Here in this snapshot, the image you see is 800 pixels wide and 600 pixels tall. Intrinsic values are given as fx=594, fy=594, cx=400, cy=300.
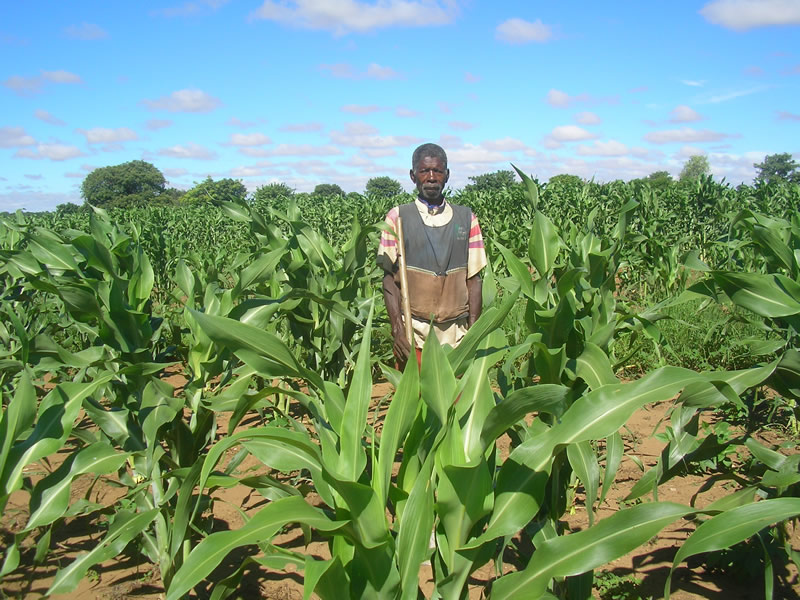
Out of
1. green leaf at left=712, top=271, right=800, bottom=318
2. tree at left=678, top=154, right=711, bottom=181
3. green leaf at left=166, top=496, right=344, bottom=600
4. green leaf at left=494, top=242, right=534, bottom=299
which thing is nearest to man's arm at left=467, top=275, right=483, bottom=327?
green leaf at left=494, top=242, right=534, bottom=299

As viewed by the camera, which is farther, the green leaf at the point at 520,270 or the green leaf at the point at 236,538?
the green leaf at the point at 520,270

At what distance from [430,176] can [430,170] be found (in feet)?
0.11

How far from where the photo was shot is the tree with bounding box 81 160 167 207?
226 ft

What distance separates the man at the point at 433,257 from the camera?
3.24 meters

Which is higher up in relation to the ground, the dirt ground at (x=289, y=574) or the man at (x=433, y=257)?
the man at (x=433, y=257)

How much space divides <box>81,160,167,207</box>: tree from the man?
70.4 meters

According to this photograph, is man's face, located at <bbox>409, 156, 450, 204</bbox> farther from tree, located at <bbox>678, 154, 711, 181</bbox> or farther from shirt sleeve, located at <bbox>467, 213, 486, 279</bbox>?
tree, located at <bbox>678, 154, 711, 181</bbox>

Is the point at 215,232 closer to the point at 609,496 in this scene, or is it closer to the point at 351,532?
the point at 609,496

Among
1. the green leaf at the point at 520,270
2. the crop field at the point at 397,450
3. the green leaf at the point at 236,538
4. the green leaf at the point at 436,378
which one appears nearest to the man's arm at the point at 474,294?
the crop field at the point at 397,450

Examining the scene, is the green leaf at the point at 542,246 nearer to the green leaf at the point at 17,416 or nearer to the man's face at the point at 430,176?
the man's face at the point at 430,176

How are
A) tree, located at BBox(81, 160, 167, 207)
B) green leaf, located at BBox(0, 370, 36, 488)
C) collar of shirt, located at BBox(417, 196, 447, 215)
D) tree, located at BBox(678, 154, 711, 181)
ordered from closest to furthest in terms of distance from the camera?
green leaf, located at BBox(0, 370, 36, 488)
collar of shirt, located at BBox(417, 196, 447, 215)
tree, located at BBox(81, 160, 167, 207)
tree, located at BBox(678, 154, 711, 181)

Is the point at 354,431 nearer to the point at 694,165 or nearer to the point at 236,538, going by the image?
the point at 236,538

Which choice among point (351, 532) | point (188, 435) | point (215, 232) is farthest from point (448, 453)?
point (215, 232)

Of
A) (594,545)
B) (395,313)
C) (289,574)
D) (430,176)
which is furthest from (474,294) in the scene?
(594,545)
